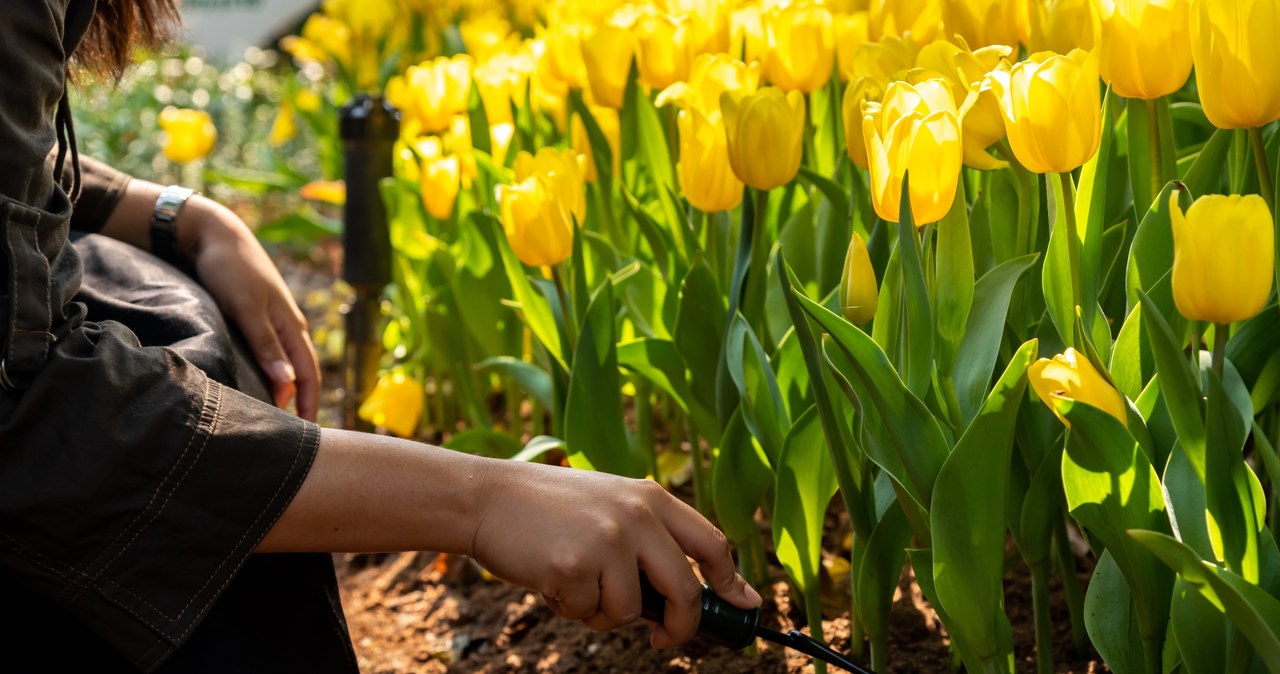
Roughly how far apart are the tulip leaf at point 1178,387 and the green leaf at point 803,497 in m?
0.38

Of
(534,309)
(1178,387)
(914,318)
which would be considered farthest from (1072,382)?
(534,309)

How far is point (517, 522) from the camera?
101 cm

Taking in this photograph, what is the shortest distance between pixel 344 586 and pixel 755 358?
3.31ft

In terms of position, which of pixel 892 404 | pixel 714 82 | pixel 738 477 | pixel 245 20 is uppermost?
pixel 714 82

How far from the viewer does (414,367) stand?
240cm

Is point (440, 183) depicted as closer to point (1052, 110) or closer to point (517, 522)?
point (517, 522)

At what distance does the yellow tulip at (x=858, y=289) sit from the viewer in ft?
3.74

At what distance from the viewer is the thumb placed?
1644mm

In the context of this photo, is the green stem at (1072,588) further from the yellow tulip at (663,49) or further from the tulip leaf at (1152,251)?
the yellow tulip at (663,49)

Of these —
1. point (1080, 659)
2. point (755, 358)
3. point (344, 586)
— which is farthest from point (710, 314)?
point (344, 586)

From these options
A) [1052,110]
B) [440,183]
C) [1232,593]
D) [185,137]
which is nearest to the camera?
[1232,593]

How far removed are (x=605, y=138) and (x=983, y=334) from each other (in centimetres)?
84

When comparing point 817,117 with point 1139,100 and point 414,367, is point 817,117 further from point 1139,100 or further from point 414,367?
point 414,367

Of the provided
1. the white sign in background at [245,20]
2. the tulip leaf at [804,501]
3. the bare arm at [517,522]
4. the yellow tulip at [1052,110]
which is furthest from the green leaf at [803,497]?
the white sign in background at [245,20]
